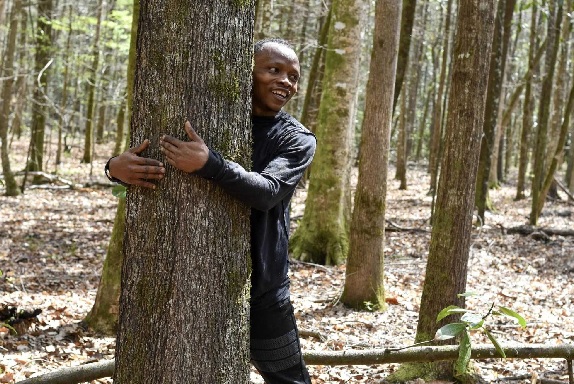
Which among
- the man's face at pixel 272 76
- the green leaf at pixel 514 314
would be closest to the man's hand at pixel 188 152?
the man's face at pixel 272 76

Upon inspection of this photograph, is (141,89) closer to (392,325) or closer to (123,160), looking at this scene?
(123,160)

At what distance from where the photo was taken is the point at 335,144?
29.7 ft

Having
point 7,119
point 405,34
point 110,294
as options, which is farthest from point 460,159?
point 7,119

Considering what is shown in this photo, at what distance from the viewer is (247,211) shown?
2.72 meters

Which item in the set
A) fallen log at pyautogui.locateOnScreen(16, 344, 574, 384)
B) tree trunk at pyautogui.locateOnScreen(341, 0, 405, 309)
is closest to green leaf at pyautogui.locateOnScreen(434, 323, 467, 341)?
fallen log at pyautogui.locateOnScreen(16, 344, 574, 384)

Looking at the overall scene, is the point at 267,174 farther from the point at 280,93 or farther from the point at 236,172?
the point at 280,93

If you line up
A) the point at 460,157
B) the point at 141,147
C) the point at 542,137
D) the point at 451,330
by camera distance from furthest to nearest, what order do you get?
the point at 542,137 → the point at 460,157 → the point at 451,330 → the point at 141,147

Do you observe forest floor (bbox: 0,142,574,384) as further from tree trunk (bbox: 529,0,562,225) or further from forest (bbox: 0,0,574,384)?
tree trunk (bbox: 529,0,562,225)

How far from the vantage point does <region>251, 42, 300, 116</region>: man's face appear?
2.92 meters

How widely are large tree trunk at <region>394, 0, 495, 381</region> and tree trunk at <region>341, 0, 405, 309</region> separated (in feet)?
7.80

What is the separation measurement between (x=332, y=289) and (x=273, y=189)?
5680 millimetres

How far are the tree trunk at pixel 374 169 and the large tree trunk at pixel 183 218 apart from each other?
15.7 ft

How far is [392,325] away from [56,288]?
13.4ft

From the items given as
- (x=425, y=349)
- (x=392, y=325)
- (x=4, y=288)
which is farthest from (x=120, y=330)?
(x=4, y=288)
